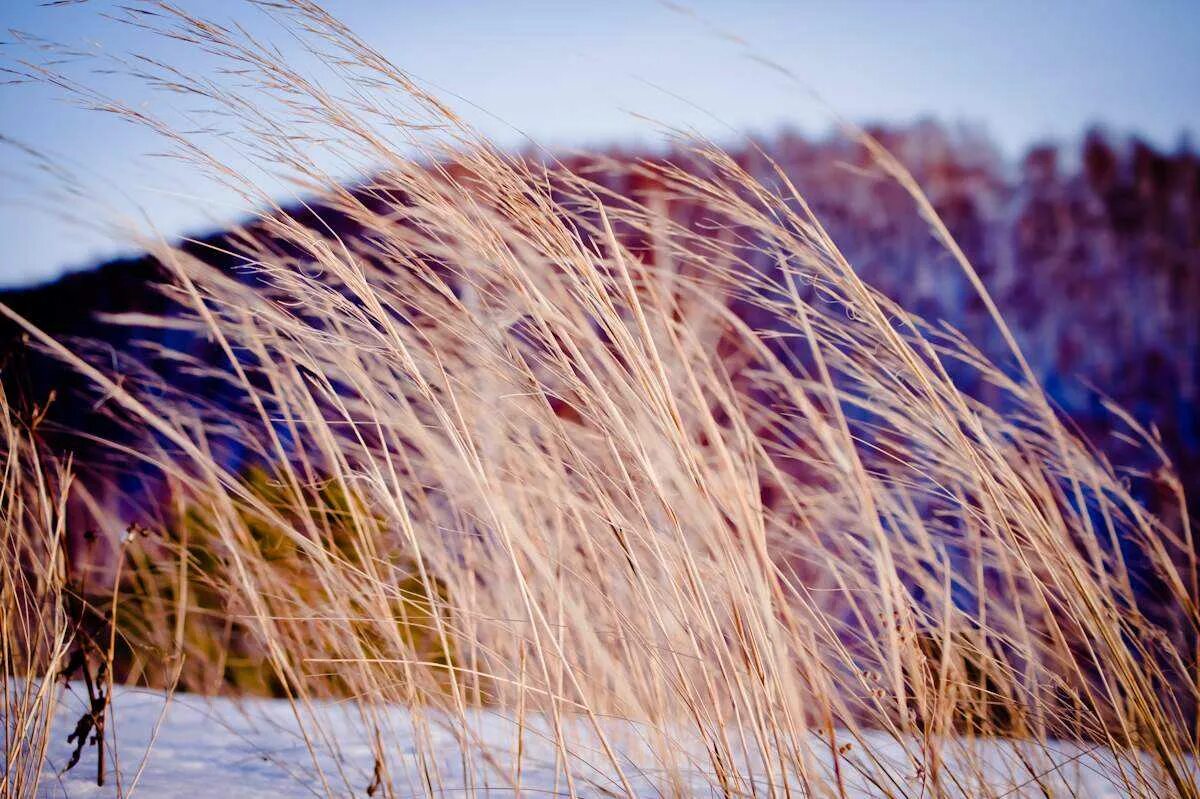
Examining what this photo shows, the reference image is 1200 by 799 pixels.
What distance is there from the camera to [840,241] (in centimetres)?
341

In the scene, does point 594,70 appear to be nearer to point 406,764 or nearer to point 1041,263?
point 406,764

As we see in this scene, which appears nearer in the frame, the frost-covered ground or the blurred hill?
the frost-covered ground

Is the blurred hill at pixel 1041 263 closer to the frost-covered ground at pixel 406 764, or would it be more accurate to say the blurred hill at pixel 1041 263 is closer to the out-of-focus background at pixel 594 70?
the out-of-focus background at pixel 594 70

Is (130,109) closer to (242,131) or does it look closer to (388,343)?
(242,131)

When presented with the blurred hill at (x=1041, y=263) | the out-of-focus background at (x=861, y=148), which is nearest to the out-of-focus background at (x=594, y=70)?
the out-of-focus background at (x=861, y=148)

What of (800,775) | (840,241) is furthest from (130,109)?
(840,241)

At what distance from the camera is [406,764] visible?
1137 mm

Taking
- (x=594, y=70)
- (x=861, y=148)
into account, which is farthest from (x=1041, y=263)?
(x=594, y=70)

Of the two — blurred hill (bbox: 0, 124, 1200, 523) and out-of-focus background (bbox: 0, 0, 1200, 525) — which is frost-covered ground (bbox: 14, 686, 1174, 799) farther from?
blurred hill (bbox: 0, 124, 1200, 523)

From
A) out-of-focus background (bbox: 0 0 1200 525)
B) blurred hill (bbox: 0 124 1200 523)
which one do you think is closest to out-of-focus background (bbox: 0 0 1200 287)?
out-of-focus background (bbox: 0 0 1200 525)

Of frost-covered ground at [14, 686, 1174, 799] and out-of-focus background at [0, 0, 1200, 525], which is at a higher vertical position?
out-of-focus background at [0, 0, 1200, 525]

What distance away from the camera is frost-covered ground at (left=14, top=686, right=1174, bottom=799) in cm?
91

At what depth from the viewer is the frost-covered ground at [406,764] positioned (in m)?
0.91

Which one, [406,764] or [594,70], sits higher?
[594,70]
